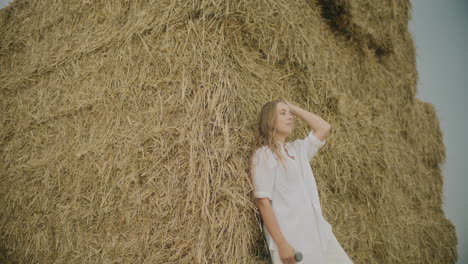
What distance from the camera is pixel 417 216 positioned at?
3.42 m

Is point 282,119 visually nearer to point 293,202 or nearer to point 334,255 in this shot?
point 293,202

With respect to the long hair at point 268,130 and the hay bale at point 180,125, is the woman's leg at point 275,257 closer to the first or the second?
the hay bale at point 180,125

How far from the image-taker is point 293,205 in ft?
5.44

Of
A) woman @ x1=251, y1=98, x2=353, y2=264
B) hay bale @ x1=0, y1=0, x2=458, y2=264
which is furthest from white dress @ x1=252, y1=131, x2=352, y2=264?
hay bale @ x1=0, y1=0, x2=458, y2=264

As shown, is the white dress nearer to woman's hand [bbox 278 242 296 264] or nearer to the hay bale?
woman's hand [bbox 278 242 296 264]

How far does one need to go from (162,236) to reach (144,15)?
1.57 meters

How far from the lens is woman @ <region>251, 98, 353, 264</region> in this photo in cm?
160

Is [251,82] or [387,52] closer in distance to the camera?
[251,82]

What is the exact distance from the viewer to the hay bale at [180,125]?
175cm

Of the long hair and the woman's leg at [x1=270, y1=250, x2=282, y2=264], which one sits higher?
the long hair

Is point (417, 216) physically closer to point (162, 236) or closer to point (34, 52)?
point (162, 236)

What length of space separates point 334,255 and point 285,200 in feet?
1.47

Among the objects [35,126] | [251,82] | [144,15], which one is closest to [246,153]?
[251,82]

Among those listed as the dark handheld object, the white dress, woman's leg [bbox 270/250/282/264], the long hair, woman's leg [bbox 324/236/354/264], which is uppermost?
the long hair
